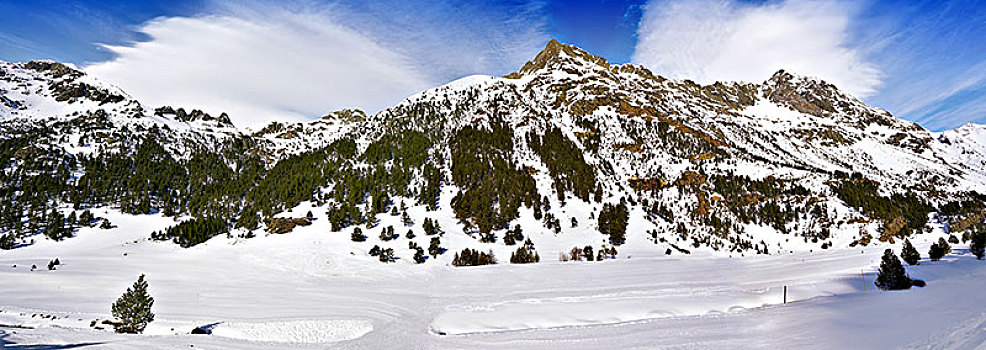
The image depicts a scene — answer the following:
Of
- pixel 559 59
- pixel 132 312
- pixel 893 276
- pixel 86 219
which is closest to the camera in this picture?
pixel 893 276

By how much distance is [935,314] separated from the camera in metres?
8.91

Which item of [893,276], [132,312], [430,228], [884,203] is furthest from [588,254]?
[884,203]

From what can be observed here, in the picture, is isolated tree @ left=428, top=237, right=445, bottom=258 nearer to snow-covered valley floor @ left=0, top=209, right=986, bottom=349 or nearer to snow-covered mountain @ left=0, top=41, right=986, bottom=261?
snow-covered mountain @ left=0, top=41, right=986, bottom=261

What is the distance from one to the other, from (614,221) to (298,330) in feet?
134

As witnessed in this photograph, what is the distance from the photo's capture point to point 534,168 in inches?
2756

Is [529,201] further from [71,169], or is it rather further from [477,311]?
[71,169]

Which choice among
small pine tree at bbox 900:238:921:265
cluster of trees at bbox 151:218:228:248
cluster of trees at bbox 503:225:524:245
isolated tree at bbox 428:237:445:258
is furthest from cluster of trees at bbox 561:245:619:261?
cluster of trees at bbox 151:218:228:248

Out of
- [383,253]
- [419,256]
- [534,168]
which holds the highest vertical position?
[534,168]

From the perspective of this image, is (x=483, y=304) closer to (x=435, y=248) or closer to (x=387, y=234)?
(x=435, y=248)

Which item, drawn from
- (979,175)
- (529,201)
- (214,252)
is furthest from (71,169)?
(979,175)

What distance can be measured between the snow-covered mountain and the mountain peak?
163cm

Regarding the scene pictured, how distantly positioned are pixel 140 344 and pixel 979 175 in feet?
628

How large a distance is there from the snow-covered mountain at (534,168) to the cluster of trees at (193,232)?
1.20 ft

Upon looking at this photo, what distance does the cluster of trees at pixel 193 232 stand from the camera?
49562 millimetres
